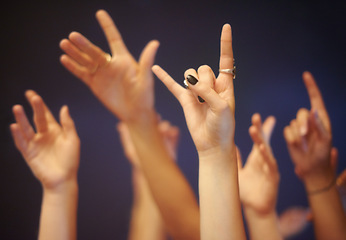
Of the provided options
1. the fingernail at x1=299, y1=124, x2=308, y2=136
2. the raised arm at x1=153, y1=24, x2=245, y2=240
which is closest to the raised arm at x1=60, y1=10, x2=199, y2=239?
the raised arm at x1=153, y1=24, x2=245, y2=240

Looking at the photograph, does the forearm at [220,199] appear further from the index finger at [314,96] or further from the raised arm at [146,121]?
the index finger at [314,96]

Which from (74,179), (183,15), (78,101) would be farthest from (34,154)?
(183,15)

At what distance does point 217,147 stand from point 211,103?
107mm

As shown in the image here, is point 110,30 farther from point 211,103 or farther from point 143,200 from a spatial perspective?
point 143,200

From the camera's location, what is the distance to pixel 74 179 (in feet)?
3.18

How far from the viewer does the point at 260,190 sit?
3.44 feet

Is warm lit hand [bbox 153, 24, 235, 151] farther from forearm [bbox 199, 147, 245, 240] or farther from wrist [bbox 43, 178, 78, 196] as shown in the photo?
wrist [bbox 43, 178, 78, 196]

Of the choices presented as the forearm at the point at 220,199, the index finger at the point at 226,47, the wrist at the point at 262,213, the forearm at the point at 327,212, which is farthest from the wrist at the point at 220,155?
the forearm at the point at 327,212

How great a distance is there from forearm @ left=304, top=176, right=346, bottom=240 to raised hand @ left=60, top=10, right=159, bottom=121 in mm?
672

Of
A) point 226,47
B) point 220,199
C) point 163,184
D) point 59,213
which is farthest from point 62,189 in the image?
point 226,47

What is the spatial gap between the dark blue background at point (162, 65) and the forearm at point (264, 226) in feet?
0.63

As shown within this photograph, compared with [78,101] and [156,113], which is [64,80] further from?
[156,113]

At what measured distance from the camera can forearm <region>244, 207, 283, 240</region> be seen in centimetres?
103

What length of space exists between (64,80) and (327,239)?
1.15 m
